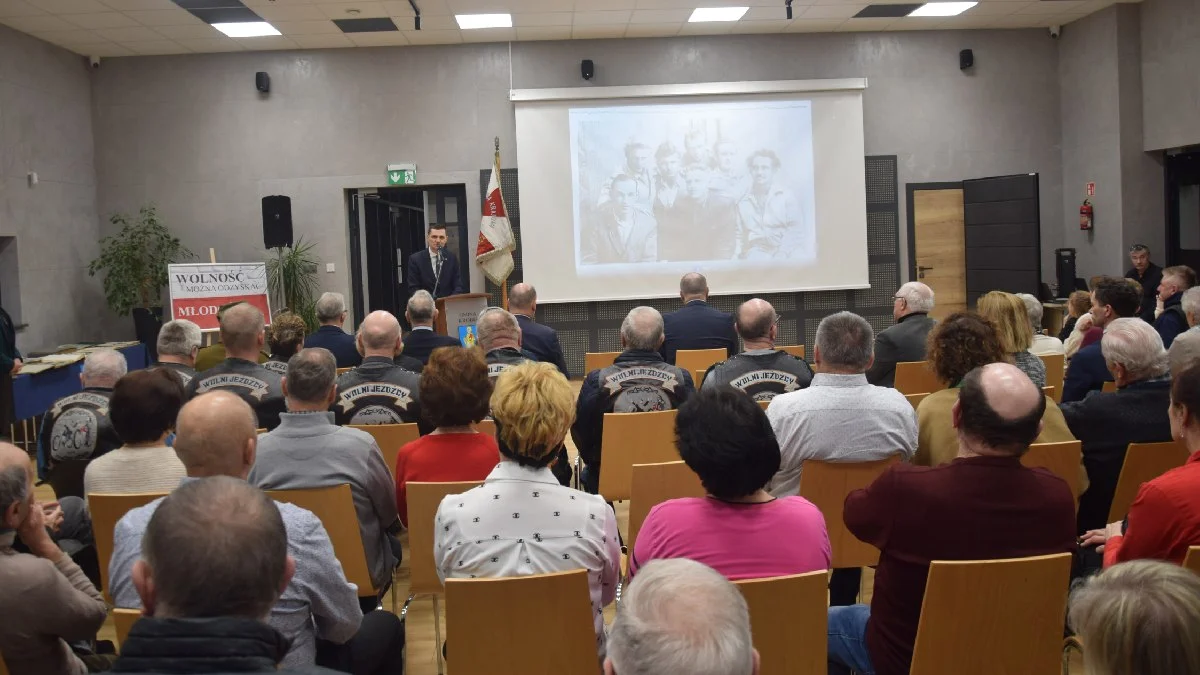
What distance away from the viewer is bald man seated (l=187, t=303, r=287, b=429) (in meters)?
4.26

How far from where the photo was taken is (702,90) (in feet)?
33.6

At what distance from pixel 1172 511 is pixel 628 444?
2131 millimetres

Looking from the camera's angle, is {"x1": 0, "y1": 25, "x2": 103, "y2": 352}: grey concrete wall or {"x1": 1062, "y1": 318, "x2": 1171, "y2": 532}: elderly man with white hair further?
{"x1": 0, "y1": 25, "x2": 103, "y2": 352}: grey concrete wall

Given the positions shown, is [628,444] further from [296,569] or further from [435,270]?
[435,270]

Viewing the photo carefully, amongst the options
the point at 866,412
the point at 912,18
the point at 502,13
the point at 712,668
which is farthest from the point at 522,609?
the point at 912,18

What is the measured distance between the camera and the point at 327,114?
408 inches

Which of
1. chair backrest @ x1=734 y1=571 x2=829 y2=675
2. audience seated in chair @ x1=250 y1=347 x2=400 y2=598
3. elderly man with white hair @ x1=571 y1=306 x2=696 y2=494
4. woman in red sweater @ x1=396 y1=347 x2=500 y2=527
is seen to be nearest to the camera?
chair backrest @ x1=734 y1=571 x2=829 y2=675

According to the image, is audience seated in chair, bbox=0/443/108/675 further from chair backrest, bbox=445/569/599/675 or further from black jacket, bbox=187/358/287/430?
black jacket, bbox=187/358/287/430

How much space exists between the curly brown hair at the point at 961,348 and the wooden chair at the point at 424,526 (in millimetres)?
1681

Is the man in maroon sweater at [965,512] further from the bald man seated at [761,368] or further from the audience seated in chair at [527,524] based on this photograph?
the bald man seated at [761,368]

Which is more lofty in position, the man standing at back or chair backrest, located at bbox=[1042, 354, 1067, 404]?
the man standing at back

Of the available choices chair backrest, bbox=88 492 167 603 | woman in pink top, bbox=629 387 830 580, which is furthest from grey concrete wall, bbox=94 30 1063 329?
woman in pink top, bbox=629 387 830 580

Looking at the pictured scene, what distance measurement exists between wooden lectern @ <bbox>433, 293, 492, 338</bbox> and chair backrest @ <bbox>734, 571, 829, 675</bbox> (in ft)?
20.8

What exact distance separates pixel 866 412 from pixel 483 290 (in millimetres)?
8058
